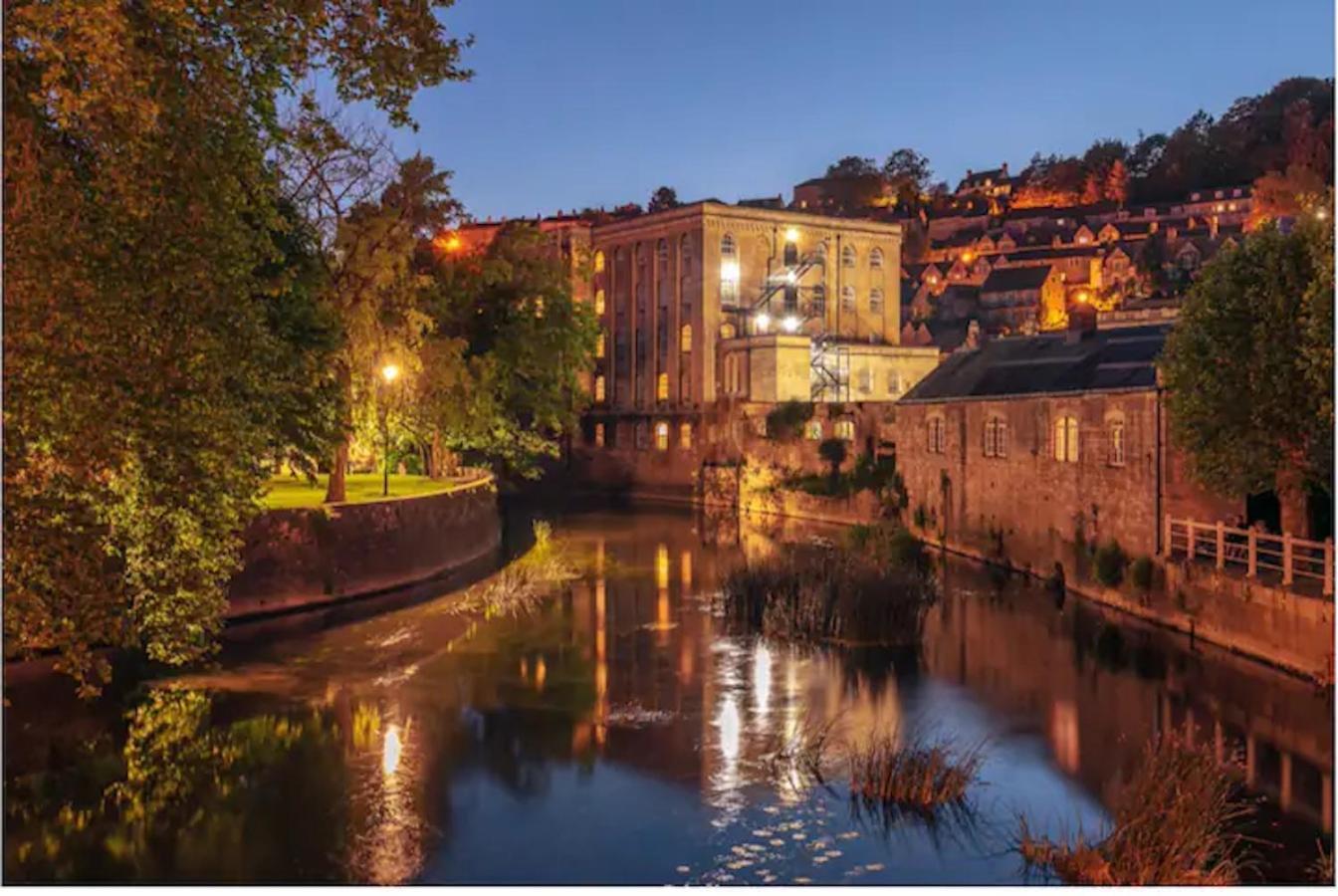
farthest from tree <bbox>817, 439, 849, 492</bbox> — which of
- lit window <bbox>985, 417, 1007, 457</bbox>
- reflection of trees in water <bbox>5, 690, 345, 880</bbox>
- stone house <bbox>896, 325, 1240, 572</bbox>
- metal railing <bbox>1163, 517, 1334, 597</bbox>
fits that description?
reflection of trees in water <bbox>5, 690, 345, 880</bbox>

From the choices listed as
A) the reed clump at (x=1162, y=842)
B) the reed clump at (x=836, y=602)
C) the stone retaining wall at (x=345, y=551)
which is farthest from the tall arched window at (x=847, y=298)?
the reed clump at (x=1162, y=842)

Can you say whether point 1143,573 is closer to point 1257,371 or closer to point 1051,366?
point 1257,371

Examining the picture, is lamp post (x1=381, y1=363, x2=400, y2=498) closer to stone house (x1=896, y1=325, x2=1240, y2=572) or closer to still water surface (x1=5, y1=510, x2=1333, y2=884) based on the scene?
still water surface (x1=5, y1=510, x2=1333, y2=884)

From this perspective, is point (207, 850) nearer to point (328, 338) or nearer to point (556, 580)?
point (328, 338)

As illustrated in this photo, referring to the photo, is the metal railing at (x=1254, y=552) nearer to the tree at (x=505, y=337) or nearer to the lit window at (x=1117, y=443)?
the lit window at (x=1117, y=443)

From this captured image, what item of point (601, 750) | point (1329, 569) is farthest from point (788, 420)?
point (601, 750)

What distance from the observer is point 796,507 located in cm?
5566

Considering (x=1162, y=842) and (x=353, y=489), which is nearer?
(x=1162, y=842)

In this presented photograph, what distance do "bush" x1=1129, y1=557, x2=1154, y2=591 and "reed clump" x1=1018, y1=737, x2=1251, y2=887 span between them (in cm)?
1300

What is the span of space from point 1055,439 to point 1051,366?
147 inches

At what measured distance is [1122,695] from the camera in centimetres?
2162

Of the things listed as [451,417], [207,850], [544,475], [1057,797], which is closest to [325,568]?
[451,417]

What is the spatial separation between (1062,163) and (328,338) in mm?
142041

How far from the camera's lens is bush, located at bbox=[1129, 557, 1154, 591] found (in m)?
26.7
